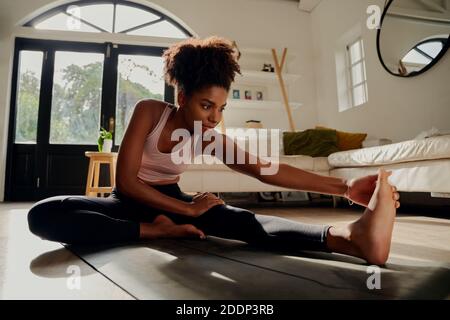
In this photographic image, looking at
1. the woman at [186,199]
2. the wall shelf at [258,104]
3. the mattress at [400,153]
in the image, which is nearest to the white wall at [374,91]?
the wall shelf at [258,104]

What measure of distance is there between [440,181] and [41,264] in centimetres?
188

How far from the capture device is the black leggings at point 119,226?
800 mm

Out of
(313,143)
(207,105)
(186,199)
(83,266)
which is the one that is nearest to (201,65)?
(207,105)

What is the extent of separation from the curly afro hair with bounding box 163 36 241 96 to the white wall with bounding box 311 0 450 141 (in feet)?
7.27

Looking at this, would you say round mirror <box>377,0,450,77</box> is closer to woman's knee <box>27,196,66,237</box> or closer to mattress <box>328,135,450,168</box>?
mattress <box>328,135,450,168</box>

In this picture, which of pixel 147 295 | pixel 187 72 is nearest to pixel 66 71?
pixel 187 72

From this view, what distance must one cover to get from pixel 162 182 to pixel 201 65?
1.38ft

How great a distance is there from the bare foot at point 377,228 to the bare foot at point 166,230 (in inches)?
19.3

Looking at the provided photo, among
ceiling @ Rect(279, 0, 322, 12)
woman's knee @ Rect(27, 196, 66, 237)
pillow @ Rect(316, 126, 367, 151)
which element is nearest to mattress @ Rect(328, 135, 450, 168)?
pillow @ Rect(316, 126, 367, 151)

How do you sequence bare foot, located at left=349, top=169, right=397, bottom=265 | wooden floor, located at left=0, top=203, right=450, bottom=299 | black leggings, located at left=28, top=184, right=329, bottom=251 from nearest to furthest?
wooden floor, located at left=0, top=203, right=450, bottom=299 → bare foot, located at left=349, top=169, right=397, bottom=265 → black leggings, located at left=28, top=184, right=329, bottom=251

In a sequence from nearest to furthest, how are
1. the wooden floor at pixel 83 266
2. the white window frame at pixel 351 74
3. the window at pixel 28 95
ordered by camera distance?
the wooden floor at pixel 83 266, the white window frame at pixel 351 74, the window at pixel 28 95

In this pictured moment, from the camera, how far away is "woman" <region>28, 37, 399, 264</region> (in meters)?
0.77

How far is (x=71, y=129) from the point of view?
11.9ft

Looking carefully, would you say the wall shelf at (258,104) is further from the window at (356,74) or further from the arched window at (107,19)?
the arched window at (107,19)
